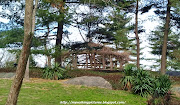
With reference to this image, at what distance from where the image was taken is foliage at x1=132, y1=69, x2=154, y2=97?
22.6ft

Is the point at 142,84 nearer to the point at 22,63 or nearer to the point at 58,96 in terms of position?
the point at 58,96

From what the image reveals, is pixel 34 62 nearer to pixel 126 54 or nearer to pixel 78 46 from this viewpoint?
pixel 78 46

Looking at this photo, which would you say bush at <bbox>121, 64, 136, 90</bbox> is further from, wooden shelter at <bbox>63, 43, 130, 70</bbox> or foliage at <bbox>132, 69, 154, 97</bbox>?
wooden shelter at <bbox>63, 43, 130, 70</bbox>

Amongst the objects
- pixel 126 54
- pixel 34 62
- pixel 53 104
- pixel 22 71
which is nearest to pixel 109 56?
pixel 126 54

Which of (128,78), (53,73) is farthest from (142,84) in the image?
(53,73)

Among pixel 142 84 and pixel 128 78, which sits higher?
pixel 128 78

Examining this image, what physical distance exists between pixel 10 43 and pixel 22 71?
9.45 m

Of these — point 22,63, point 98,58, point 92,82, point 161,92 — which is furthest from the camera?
point 98,58

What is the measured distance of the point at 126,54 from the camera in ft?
61.3

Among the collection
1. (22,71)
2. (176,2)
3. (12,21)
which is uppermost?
(176,2)

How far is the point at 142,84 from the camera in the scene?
7043 millimetres

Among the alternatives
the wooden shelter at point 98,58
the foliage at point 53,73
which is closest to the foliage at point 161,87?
the foliage at point 53,73

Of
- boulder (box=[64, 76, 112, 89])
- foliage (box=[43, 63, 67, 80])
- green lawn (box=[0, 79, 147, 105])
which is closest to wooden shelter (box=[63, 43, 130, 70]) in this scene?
foliage (box=[43, 63, 67, 80])

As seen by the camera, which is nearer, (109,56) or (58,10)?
(58,10)
